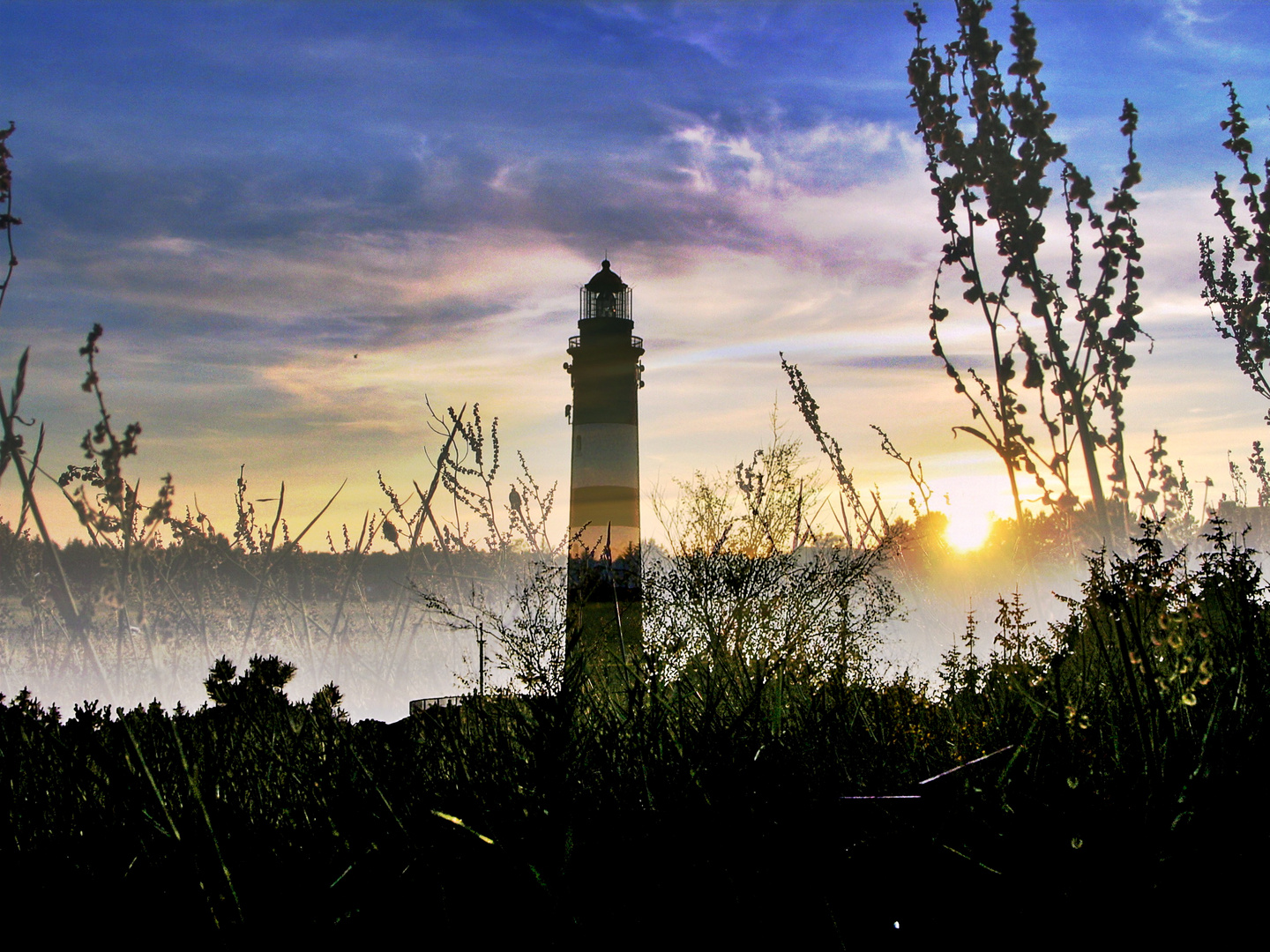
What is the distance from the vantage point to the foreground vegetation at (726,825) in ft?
10.4

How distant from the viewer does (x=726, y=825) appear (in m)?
3.38

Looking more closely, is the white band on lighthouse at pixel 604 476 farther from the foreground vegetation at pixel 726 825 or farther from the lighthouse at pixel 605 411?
the foreground vegetation at pixel 726 825

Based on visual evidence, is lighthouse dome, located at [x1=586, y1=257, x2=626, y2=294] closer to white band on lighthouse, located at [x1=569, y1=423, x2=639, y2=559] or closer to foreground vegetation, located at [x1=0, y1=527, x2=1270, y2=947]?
white band on lighthouse, located at [x1=569, y1=423, x2=639, y2=559]

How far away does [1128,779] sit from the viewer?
365cm

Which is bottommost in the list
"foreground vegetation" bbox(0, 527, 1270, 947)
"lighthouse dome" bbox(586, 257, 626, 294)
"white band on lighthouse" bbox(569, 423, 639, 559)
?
"foreground vegetation" bbox(0, 527, 1270, 947)

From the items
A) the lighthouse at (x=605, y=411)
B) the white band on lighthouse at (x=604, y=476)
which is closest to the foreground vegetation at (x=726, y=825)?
the lighthouse at (x=605, y=411)

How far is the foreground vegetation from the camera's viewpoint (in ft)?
10.4

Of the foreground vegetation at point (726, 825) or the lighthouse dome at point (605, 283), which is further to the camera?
the lighthouse dome at point (605, 283)

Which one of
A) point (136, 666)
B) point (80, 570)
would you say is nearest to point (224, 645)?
point (136, 666)

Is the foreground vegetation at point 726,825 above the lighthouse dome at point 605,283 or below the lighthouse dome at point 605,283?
below

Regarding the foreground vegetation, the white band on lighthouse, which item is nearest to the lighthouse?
the white band on lighthouse

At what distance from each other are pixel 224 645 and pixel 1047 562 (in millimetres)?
29238

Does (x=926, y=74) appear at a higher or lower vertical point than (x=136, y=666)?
higher

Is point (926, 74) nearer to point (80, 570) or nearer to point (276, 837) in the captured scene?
point (276, 837)
